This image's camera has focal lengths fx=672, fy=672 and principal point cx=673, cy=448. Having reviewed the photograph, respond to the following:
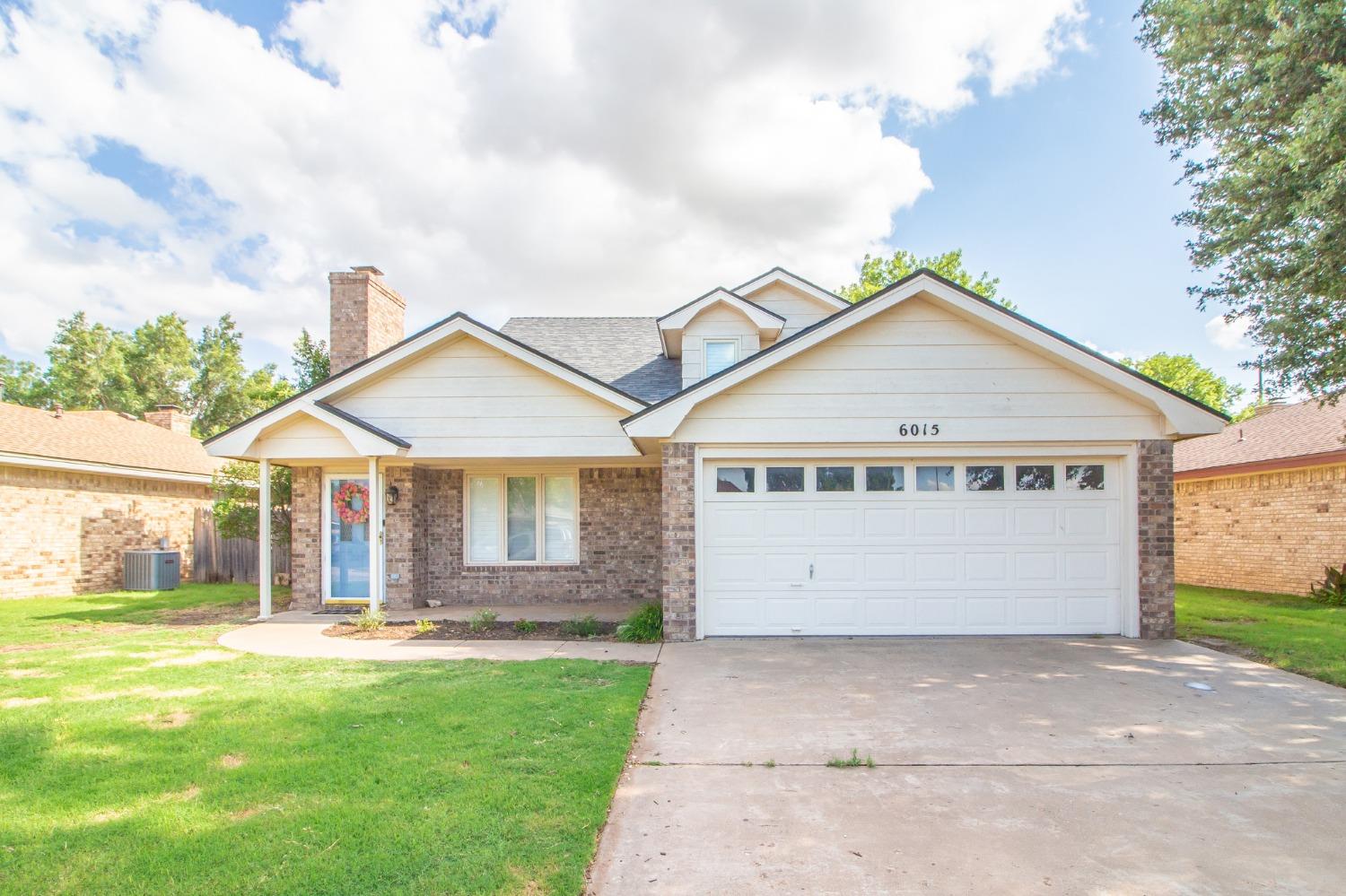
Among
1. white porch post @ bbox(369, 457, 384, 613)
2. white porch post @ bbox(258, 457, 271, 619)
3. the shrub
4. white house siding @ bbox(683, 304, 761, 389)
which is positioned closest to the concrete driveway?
the shrub

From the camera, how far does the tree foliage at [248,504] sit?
46.6 ft

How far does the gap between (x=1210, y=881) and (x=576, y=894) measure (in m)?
3.07

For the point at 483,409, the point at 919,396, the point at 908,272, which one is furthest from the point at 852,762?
the point at 908,272

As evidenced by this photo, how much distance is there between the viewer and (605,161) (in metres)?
15.5

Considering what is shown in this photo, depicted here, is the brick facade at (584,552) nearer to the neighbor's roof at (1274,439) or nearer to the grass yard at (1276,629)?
the grass yard at (1276,629)

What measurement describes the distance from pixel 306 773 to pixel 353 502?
8.32m

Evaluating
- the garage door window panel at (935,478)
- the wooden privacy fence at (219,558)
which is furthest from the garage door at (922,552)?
the wooden privacy fence at (219,558)

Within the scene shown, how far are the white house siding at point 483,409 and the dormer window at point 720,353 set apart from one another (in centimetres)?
261

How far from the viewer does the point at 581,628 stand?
973cm

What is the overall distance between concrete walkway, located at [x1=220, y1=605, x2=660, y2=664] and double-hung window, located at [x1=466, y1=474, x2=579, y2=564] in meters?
1.91

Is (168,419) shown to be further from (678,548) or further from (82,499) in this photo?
(678,548)

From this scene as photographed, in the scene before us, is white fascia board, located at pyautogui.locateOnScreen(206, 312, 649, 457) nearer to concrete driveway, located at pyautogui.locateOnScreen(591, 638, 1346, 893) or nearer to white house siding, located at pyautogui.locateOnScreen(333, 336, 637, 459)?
white house siding, located at pyautogui.locateOnScreen(333, 336, 637, 459)

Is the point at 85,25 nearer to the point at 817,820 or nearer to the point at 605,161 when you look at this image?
the point at 605,161

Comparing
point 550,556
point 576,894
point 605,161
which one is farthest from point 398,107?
point 576,894
